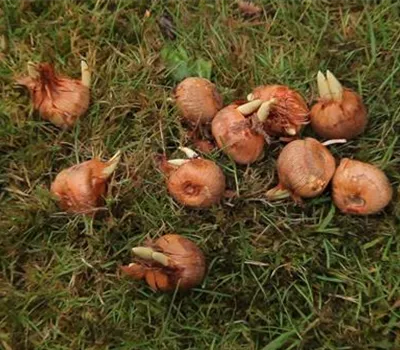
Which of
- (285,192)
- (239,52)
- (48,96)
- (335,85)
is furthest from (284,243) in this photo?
(48,96)

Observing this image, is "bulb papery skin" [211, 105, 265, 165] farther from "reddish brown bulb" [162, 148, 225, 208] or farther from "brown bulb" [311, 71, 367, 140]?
"brown bulb" [311, 71, 367, 140]

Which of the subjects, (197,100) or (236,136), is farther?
(197,100)

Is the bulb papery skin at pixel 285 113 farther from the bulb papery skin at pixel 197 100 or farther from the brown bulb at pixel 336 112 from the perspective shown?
the bulb papery skin at pixel 197 100

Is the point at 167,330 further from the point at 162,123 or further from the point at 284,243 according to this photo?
the point at 162,123

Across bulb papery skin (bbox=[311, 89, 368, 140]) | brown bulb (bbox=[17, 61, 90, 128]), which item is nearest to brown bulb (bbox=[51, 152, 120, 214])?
brown bulb (bbox=[17, 61, 90, 128])

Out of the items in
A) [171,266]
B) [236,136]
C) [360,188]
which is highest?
[236,136]

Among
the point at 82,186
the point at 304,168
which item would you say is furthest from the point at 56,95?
the point at 304,168

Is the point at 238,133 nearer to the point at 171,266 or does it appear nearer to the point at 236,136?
the point at 236,136

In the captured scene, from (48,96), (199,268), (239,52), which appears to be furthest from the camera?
(239,52)
